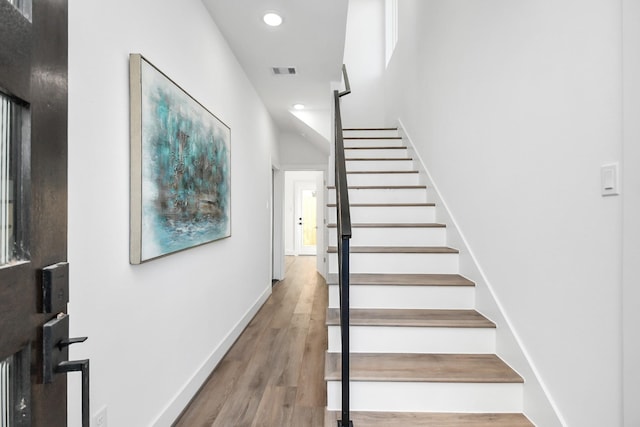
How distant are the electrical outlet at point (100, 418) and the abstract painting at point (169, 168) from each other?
577 mm

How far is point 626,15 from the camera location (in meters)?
1.03

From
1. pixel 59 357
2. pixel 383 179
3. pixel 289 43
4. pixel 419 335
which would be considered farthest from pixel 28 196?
pixel 383 179

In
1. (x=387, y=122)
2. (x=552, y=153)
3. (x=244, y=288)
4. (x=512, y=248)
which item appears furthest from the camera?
(x=387, y=122)

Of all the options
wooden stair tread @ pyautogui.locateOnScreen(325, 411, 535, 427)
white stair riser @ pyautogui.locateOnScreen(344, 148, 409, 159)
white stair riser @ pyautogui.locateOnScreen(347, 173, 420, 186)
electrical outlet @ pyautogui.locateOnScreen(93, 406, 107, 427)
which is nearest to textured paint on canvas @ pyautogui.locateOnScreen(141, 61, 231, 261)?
electrical outlet @ pyautogui.locateOnScreen(93, 406, 107, 427)

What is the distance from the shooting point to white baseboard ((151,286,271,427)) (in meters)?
1.79

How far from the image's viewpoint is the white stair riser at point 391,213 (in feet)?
9.28

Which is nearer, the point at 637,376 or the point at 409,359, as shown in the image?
the point at 637,376

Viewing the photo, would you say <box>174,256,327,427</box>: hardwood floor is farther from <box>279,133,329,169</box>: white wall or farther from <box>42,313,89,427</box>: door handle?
<box>279,133,329,169</box>: white wall

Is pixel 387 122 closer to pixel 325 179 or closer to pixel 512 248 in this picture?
pixel 325 179

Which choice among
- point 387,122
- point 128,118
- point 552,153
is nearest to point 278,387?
point 128,118

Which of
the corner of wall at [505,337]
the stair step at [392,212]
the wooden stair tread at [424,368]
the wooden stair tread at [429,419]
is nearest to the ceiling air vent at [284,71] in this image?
the stair step at [392,212]

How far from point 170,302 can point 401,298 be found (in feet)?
4.43

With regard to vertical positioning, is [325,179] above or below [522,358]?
above

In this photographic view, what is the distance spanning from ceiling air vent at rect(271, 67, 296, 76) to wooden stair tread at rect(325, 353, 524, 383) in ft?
8.89
